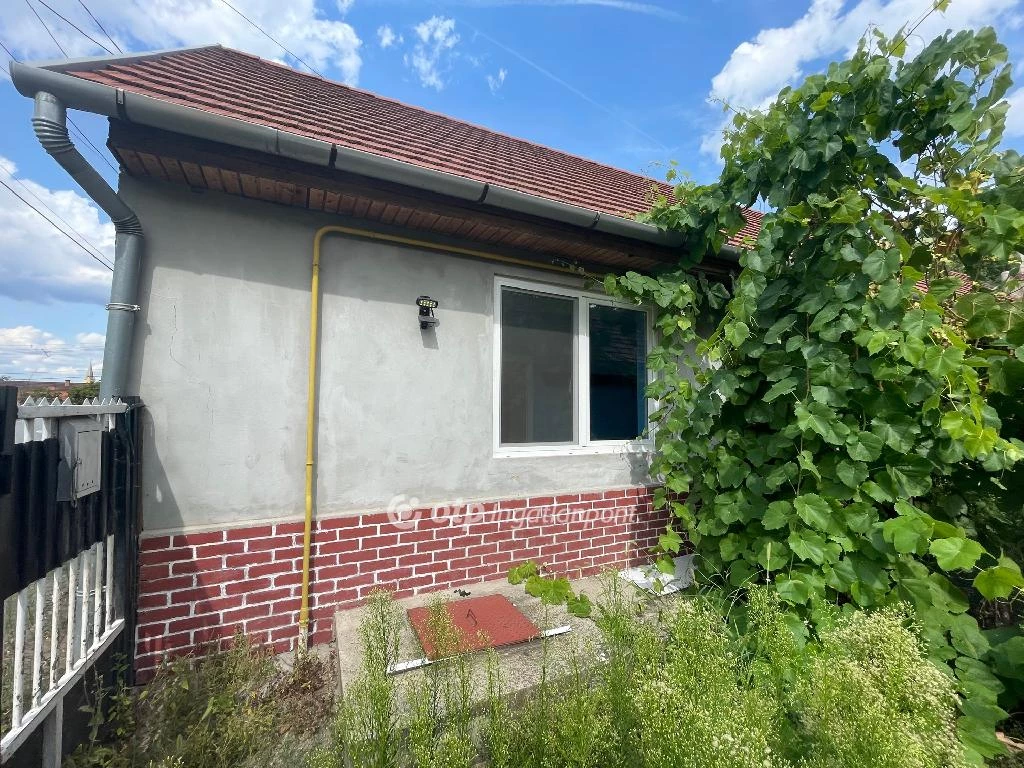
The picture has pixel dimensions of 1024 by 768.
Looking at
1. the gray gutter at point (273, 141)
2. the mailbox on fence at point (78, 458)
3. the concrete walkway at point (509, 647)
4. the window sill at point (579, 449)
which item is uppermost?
the gray gutter at point (273, 141)

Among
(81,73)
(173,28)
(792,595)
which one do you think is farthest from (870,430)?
(173,28)

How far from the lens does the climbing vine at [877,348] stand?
2.40 metres

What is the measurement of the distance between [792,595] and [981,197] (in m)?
2.77

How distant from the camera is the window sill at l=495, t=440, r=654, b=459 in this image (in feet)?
12.8

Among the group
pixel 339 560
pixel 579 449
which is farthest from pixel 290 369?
pixel 579 449

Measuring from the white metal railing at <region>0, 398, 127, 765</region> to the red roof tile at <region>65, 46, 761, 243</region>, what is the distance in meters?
1.97

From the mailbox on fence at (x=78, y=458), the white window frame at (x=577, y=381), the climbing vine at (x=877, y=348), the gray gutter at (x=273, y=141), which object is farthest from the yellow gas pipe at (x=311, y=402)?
the climbing vine at (x=877, y=348)

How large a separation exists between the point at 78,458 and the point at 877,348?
13.9 ft

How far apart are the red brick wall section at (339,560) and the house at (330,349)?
13mm

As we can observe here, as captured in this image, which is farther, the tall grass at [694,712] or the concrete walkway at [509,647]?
the concrete walkway at [509,647]

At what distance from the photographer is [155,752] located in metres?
2.19

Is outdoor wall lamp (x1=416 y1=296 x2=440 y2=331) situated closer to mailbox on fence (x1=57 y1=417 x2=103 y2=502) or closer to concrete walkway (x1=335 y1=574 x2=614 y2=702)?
mailbox on fence (x1=57 y1=417 x2=103 y2=502)

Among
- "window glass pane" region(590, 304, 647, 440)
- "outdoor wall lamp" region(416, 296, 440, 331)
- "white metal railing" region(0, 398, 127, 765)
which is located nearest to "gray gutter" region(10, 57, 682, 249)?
"outdoor wall lamp" region(416, 296, 440, 331)

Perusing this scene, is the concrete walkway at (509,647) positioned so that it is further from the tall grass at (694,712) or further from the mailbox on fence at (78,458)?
the mailbox on fence at (78,458)
